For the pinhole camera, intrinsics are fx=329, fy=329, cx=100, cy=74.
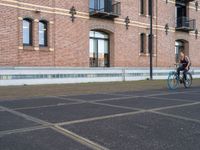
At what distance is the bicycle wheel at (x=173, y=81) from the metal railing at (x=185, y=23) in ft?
49.4

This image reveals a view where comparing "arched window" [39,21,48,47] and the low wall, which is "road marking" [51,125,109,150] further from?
"arched window" [39,21,48,47]

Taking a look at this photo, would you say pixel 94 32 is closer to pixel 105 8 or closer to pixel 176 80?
pixel 105 8

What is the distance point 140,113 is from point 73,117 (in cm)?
150

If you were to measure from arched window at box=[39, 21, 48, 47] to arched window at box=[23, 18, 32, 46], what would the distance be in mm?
691

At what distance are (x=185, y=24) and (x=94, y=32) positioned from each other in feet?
35.1

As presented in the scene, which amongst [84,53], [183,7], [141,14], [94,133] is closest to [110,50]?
[84,53]

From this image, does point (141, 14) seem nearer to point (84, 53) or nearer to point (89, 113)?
point (84, 53)

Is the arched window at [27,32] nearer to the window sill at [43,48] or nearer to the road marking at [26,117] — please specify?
the window sill at [43,48]

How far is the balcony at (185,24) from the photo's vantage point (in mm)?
29538

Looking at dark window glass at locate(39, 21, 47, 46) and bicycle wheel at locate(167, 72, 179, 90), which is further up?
dark window glass at locate(39, 21, 47, 46)

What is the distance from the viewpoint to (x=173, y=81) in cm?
1507

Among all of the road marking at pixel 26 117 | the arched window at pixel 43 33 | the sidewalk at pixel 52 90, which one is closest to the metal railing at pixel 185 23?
the arched window at pixel 43 33

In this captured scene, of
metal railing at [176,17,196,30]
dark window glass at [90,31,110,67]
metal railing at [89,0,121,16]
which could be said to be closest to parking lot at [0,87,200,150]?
dark window glass at [90,31,110,67]

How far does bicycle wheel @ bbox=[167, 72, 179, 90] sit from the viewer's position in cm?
1482
